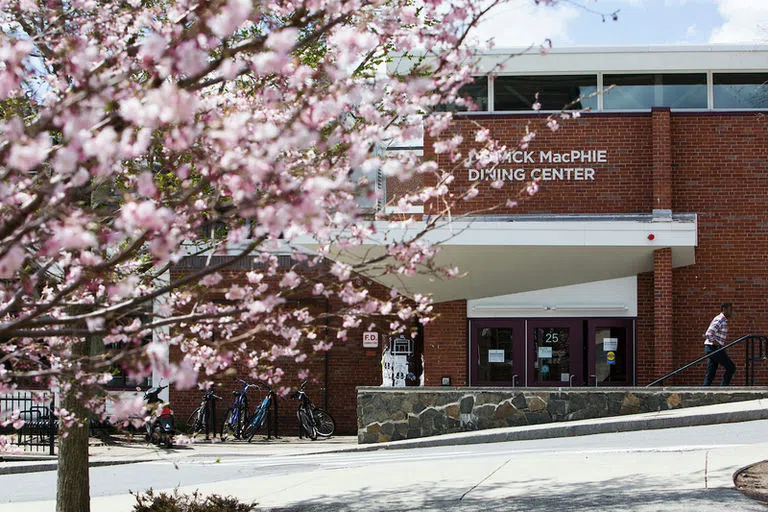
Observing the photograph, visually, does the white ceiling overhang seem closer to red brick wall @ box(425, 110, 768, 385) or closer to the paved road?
red brick wall @ box(425, 110, 768, 385)

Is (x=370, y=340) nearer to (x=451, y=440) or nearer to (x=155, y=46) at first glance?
(x=451, y=440)

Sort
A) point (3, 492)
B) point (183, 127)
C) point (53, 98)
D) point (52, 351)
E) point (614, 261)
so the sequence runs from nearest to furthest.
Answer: point (183, 127), point (53, 98), point (52, 351), point (3, 492), point (614, 261)

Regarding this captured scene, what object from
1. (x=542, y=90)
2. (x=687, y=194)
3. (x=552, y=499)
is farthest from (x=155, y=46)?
(x=687, y=194)

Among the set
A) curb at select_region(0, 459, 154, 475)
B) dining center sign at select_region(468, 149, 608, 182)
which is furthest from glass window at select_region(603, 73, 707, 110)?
curb at select_region(0, 459, 154, 475)

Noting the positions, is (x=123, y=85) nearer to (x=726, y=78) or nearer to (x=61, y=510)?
(x=61, y=510)

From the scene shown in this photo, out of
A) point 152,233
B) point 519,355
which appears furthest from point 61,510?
point 519,355

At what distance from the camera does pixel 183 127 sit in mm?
4602

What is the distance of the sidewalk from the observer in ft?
49.1

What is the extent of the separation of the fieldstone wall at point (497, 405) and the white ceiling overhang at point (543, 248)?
216cm

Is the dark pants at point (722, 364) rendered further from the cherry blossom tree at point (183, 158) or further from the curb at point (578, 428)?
the cherry blossom tree at point (183, 158)

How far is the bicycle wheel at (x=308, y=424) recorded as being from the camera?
21.7 meters

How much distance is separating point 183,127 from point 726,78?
18951 mm

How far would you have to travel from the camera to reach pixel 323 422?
22.2 metres

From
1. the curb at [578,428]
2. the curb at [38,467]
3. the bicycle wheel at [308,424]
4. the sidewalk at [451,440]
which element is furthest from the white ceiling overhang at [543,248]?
the curb at [38,467]
